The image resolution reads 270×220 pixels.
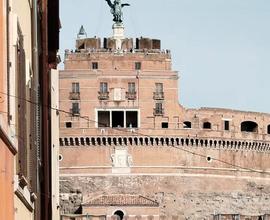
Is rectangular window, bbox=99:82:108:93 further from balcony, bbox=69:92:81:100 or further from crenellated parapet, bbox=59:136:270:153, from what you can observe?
crenellated parapet, bbox=59:136:270:153

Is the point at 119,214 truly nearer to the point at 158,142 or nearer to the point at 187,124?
the point at 158,142

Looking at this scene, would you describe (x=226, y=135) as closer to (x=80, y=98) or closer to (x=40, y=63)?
(x=80, y=98)

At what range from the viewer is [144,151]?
269 ft

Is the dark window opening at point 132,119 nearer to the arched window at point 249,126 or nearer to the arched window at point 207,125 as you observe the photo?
the arched window at point 207,125

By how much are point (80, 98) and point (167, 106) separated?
5.81 m

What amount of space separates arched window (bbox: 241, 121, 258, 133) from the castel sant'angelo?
2.48m

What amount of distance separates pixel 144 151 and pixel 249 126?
10.5m

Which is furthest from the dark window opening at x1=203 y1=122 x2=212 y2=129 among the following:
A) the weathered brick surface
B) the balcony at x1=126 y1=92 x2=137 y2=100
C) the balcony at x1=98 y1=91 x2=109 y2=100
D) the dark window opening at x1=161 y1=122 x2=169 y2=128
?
the balcony at x1=98 y1=91 x2=109 y2=100

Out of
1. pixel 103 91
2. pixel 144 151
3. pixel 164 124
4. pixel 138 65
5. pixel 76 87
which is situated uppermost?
pixel 138 65

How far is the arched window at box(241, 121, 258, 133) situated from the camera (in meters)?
87.9

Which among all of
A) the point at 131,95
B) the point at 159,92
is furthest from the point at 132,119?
the point at 159,92

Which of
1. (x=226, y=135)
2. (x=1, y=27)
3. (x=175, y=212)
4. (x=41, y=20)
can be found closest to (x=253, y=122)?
(x=226, y=135)

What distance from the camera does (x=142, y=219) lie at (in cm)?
7944

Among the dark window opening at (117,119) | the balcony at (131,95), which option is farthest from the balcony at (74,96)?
the balcony at (131,95)
